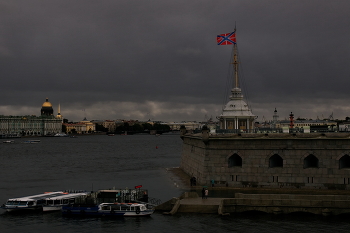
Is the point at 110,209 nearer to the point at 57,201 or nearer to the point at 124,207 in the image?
the point at 124,207

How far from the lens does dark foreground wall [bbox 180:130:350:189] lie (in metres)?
35.7

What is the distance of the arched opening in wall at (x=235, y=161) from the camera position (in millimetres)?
38531

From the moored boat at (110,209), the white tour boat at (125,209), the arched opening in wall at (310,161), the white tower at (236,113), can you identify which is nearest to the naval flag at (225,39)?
the white tower at (236,113)

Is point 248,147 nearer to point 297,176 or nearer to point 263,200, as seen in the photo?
point 297,176

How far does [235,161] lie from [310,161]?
18.0 feet

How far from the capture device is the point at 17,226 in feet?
102

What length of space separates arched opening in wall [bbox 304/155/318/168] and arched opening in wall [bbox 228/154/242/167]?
4826 mm

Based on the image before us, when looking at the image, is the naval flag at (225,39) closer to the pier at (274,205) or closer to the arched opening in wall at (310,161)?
the arched opening in wall at (310,161)

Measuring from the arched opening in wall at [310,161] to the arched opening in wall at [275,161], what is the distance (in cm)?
179

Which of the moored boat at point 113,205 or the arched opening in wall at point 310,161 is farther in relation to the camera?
the arched opening in wall at point 310,161

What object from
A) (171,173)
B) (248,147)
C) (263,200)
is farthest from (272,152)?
(171,173)

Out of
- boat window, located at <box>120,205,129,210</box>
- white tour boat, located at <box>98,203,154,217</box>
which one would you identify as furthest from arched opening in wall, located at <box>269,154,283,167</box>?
boat window, located at <box>120,205,129,210</box>

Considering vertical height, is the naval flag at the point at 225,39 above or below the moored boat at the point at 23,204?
above

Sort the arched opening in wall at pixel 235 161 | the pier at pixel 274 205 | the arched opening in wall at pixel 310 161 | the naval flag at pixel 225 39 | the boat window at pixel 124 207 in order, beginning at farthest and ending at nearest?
the naval flag at pixel 225 39
the arched opening in wall at pixel 235 161
the arched opening in wall at pixel 310 161
the boat window at pixel 124 207
the pier at pixel 274 205
